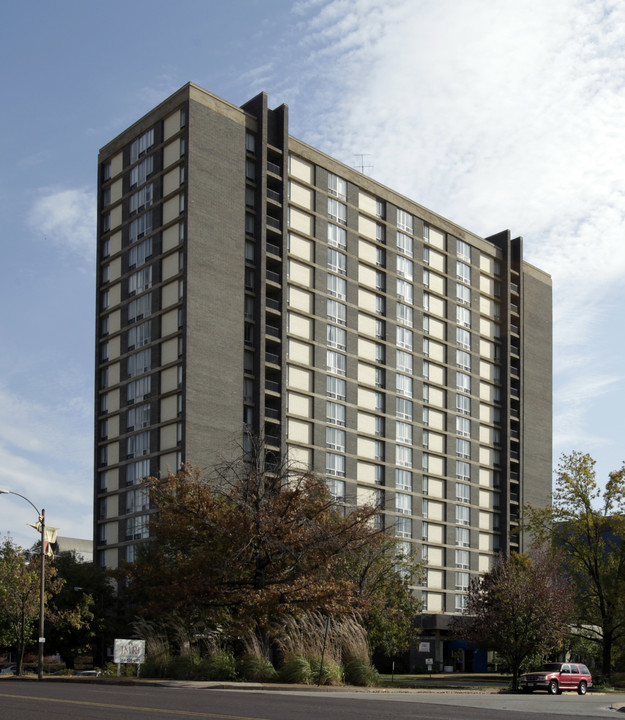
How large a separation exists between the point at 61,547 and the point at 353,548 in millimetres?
110090

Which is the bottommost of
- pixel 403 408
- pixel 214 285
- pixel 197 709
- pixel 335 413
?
pixel 197 709

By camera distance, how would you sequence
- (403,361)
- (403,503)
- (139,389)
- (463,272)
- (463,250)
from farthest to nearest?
(463,250) < (463,272) < (403,361) < (403,503) < (139,389)

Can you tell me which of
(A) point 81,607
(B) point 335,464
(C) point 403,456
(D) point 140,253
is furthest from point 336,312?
(A) point 81,607

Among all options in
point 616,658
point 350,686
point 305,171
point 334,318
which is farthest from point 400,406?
point 350,686

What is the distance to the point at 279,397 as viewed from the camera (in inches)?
3041

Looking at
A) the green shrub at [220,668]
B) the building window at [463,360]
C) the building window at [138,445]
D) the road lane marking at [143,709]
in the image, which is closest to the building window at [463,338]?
the building window at [463,360]

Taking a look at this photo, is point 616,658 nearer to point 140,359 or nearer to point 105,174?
point 140,359

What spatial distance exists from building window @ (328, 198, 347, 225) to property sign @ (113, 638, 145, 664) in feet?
192

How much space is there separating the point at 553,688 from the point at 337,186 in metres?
54.5

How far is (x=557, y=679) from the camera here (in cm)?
4472

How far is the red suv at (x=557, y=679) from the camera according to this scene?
44375 mm

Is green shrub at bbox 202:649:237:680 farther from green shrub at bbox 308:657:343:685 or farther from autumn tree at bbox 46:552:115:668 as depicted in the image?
autumn tree at bbox 46:552:115:668

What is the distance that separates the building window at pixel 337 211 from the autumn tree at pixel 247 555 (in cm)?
5092

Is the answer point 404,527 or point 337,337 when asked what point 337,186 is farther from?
point 404,527
